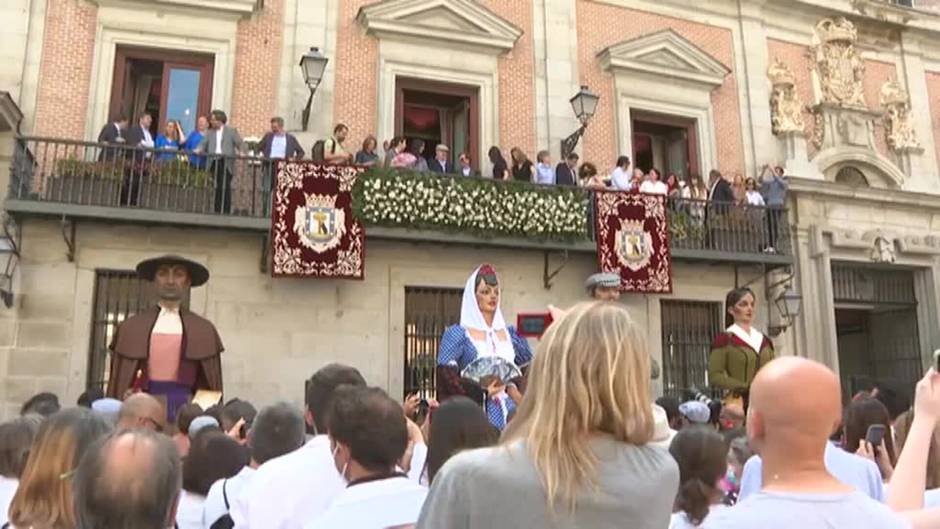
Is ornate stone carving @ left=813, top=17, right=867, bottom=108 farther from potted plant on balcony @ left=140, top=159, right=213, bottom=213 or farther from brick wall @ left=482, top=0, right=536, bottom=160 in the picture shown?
potted plant on balcony @ left=140, top=159, right=213, bottom=213

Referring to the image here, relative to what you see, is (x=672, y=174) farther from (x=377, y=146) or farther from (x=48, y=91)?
(x=48, y=91)

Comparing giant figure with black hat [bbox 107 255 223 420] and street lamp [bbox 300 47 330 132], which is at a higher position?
street lamp [bbox 300 47 330 132]

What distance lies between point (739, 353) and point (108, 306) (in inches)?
343

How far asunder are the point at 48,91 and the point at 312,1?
422 cm

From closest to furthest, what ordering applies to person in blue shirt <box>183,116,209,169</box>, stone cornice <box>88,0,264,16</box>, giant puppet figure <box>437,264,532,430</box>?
1. giant puppet figure <box>437,264,532,430</box>
2. person in blue shirt <box>183,116,209,169</box>
3. stone cornice <box>88,0,264,16</box>

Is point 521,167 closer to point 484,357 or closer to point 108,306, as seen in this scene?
point 108,306

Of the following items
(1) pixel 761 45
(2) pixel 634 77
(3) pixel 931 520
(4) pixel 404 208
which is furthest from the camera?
(1) pixel 761 45

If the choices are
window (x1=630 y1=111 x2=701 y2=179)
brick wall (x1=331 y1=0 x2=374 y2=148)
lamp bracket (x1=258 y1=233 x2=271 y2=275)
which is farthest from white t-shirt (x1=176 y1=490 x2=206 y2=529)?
window (x1=630 y1=111 x2=701 y2=179)

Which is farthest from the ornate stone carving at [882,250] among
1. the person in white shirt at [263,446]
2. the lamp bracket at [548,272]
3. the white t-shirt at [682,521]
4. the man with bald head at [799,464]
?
the man with bald head at [799,464]

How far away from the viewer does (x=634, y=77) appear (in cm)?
1544

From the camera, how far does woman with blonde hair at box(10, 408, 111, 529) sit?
2762 millimetres

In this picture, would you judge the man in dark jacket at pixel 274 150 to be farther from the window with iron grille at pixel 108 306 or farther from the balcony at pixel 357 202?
the window with iron grille at pixel 108 306

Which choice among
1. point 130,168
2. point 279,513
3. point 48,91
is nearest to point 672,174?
point 130,168

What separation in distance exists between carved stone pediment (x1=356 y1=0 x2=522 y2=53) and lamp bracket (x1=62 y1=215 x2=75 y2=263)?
5549 millimetres
